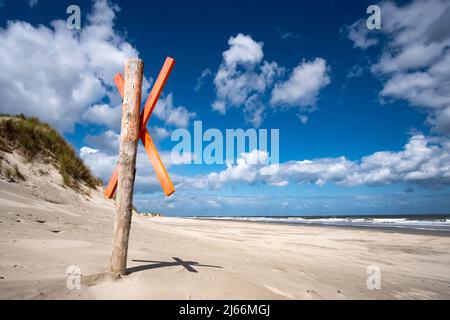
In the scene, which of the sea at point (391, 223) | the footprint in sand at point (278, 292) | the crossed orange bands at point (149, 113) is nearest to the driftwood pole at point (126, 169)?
the crossed orange bands at point (149, 113)

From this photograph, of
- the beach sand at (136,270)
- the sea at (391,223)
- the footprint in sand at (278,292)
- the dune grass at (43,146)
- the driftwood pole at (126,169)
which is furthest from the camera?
the sea at (391,223)

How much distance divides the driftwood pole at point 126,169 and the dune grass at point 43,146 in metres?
7.80

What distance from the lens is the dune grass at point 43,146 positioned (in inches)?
422

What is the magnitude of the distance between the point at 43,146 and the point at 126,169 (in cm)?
1026

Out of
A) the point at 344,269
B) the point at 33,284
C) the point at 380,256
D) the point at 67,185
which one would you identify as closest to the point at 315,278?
the point at 344,269

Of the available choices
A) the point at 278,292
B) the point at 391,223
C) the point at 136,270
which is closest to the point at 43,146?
the point at 136,270

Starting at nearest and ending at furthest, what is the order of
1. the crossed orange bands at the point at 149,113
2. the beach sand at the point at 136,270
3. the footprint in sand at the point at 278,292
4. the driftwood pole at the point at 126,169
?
1. the beach sand at the point at 136,270
2. the driftwood pole at the point at 126,169
3. the crossed orange bands at the point at 149,113
4. the footprint in sand at the point at 278,292

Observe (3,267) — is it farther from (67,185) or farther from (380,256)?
(380,256)

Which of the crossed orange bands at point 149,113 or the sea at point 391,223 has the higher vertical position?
the crossed orange bands at point 149,113

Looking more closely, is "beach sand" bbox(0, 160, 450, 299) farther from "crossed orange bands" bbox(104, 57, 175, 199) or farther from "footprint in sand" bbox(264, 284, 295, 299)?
"crossed orange bands" bbox(104, 57, 175, 199)

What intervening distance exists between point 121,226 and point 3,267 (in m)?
2.00

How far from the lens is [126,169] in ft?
13.4

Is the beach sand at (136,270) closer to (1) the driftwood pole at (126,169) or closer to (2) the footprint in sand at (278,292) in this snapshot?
(2) the footprint in sand at (278,292)

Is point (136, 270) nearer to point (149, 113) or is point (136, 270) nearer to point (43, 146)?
point (149, 113)
